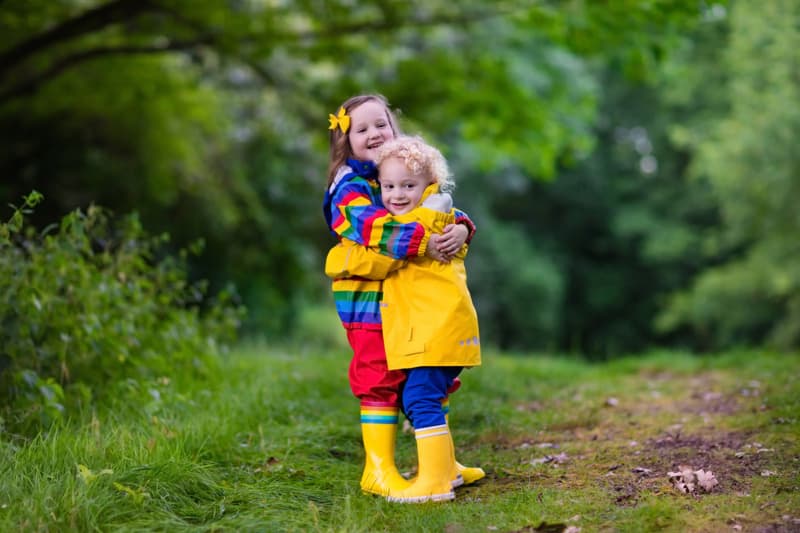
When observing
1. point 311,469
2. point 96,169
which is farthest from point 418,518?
point 96,169

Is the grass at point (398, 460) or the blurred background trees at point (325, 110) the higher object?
the blurred background trees at point (325, 110)

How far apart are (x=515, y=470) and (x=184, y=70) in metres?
10.5

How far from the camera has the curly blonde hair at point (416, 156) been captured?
11.3 feet

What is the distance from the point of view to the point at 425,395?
3.43 metres

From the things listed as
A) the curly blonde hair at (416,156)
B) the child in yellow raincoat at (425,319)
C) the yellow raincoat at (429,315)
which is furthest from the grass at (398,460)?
the curly blonde hair at (416,156)

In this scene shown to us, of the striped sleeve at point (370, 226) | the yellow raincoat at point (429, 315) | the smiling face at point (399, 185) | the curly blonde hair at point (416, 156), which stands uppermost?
the curly blonde hair at point (416, 156)

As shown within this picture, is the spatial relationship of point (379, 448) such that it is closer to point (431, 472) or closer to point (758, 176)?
point (431, 472)

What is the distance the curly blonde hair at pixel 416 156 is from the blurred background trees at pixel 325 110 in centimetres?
431

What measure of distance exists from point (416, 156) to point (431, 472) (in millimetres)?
1245

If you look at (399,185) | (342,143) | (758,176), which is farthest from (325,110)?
(399,185)

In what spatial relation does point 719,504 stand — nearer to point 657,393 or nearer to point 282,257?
point 657,393

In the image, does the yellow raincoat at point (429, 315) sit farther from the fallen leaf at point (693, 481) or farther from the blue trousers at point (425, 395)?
the fallen leaf at point (693, 481)

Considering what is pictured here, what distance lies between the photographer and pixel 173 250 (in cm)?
1184

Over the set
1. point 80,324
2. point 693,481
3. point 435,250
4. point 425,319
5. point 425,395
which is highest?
point 435,250
